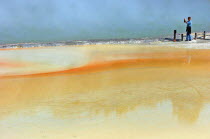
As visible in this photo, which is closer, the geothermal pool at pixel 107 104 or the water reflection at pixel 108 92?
the geothermal pool at pixel 107 104

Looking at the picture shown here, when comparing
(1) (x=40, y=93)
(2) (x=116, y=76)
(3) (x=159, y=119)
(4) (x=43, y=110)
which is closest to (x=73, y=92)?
(1) (x=40, y=93)

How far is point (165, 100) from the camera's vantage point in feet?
14.9

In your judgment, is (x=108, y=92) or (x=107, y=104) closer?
(x=107, y=104)

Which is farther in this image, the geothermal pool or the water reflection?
the water reflection

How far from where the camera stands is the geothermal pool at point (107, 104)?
341 centimetres

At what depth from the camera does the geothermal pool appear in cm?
341

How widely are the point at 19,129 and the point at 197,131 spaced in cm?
219

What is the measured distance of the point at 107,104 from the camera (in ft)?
14.5

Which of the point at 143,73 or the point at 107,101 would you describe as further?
the point at 143,73

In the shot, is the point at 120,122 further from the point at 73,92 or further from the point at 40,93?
the point at 40,93

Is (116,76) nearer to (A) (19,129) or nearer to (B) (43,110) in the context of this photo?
(B) (43,110)

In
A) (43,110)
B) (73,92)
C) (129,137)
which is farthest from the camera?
(73,92)

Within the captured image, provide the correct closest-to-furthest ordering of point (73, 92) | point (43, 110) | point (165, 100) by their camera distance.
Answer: point (43, 110), point (165, 100), point (73, 92)

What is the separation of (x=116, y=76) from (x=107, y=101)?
2.03 meters
